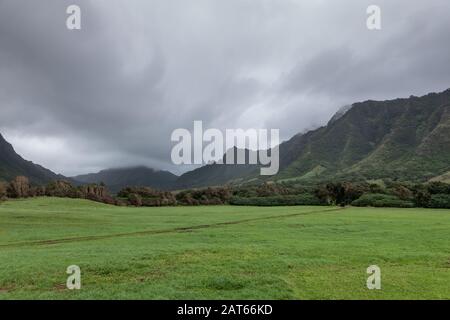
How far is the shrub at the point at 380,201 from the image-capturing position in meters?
122

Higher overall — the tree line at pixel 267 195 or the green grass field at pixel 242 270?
the tree line at pixel 267 195

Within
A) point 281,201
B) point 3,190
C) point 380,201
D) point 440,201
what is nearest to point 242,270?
point 3,190

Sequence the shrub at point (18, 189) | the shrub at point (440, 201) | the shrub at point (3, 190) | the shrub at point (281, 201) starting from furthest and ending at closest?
1. the shrub at point (281, 201)
2. the shrub at point (440, 201)
3. the shrub at point (18, 189)
4. the shrub at point (3, 190)

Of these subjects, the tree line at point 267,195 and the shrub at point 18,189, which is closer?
the shrub at point 18,189

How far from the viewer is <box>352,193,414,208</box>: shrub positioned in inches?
4807

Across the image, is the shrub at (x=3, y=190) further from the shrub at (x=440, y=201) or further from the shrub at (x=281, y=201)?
the shrub at (x=440, y=201)

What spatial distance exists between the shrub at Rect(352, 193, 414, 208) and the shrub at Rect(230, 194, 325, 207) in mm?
14323

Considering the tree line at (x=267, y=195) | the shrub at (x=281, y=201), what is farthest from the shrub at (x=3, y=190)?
the shrub at (x=281, y=201)

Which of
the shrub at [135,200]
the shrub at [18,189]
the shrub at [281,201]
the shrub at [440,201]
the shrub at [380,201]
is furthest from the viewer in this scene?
the shrub at [135,200]

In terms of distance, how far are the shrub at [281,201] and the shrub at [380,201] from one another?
14323 mm

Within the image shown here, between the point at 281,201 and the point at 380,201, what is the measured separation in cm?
3552
